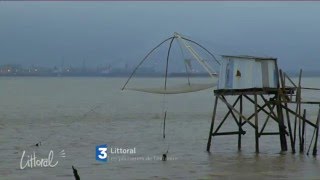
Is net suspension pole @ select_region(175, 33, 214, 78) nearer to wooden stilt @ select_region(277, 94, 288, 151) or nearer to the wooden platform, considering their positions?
the wooden platform

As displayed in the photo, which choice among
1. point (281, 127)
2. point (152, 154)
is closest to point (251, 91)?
point (281, 127)

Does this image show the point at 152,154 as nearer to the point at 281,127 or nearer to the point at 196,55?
the point at 196,55

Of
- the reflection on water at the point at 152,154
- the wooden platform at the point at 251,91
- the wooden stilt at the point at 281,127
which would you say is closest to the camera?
the reflection on water at the point at 152,154

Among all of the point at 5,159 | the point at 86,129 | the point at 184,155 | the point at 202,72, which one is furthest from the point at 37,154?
the point at 86,129

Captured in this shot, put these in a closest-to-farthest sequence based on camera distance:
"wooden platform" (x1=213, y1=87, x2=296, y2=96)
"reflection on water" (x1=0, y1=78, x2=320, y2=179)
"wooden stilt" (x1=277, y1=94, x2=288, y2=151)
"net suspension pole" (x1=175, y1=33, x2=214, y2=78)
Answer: "reflection on water" (x1=0, y1=78, x2=320, y2=179)
"wooden platform" (x1=213, y1=87, x2=296, y2=96)
"wooden stilt" (x1=277, y1=94, x2=288, y2=151)
"net suspension pole" (x1=175, y1=33, x2=214, y2=78)

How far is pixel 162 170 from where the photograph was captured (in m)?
17.6

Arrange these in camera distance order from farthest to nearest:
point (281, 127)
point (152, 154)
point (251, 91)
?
point (152, 154), point (281, 127), point (251, 91)

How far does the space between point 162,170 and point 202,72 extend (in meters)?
6.49

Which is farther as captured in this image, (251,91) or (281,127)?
(281,127)

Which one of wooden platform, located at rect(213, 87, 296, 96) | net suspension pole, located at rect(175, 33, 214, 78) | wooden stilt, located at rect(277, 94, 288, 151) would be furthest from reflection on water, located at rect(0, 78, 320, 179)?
net suspension pole, located at rect(175, 33, 214, 78)

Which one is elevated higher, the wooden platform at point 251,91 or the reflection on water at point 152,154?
the wooden platform at point 251,91

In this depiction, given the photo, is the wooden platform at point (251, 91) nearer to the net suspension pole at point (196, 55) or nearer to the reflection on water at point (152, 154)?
the net suspension pole at point (196, 55)

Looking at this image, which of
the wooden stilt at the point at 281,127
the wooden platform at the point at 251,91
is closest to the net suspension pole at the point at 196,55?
the wooden platform at the point at 251,91

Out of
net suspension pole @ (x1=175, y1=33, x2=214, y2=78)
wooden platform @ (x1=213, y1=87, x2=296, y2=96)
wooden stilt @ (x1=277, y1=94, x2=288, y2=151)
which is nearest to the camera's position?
wooden platform @ (x1=213, y1=87, x2=296, y2=96)
